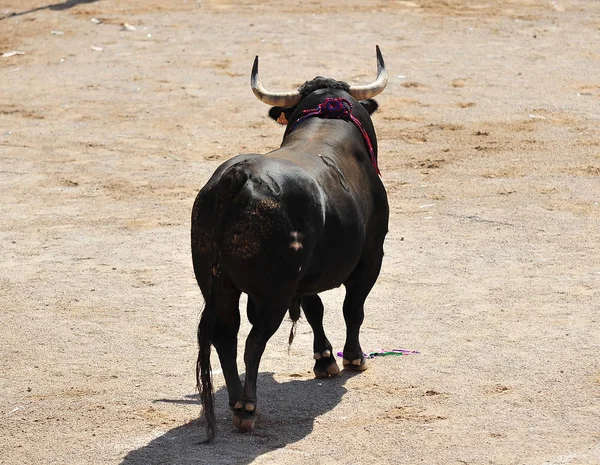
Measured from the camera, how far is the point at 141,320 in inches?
352

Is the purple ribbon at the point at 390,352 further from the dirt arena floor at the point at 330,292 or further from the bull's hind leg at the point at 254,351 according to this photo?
the bull's hind leg at the point at 254,351

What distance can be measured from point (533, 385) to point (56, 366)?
3.20 metres

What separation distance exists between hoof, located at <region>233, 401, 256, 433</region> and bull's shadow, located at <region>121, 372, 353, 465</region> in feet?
0.16

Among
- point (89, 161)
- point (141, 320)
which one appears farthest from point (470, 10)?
point (141, 320)

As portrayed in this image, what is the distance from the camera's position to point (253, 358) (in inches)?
266

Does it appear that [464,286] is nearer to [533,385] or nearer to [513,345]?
[513,345]

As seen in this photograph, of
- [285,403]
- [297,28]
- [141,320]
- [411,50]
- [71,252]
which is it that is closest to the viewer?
[285,403]

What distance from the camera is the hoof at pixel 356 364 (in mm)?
7914

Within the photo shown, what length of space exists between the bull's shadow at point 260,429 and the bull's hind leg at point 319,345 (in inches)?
2.6

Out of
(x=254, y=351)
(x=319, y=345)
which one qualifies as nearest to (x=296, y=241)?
(x=254, y=351)

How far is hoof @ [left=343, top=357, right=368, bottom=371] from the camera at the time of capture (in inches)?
312

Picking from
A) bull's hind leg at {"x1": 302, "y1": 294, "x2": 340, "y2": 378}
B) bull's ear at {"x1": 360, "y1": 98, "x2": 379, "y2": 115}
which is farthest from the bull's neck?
bull's hind leg at {"x1": 302, "y1": 294, "x2": 340, "y2": 378}

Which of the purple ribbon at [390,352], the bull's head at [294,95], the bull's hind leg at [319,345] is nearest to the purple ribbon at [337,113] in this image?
the bull's head at [294,95]

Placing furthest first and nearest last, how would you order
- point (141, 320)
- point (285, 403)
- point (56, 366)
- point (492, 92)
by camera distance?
point (492, 92), point (141, 320), point (56, 366), point (285, 403)
